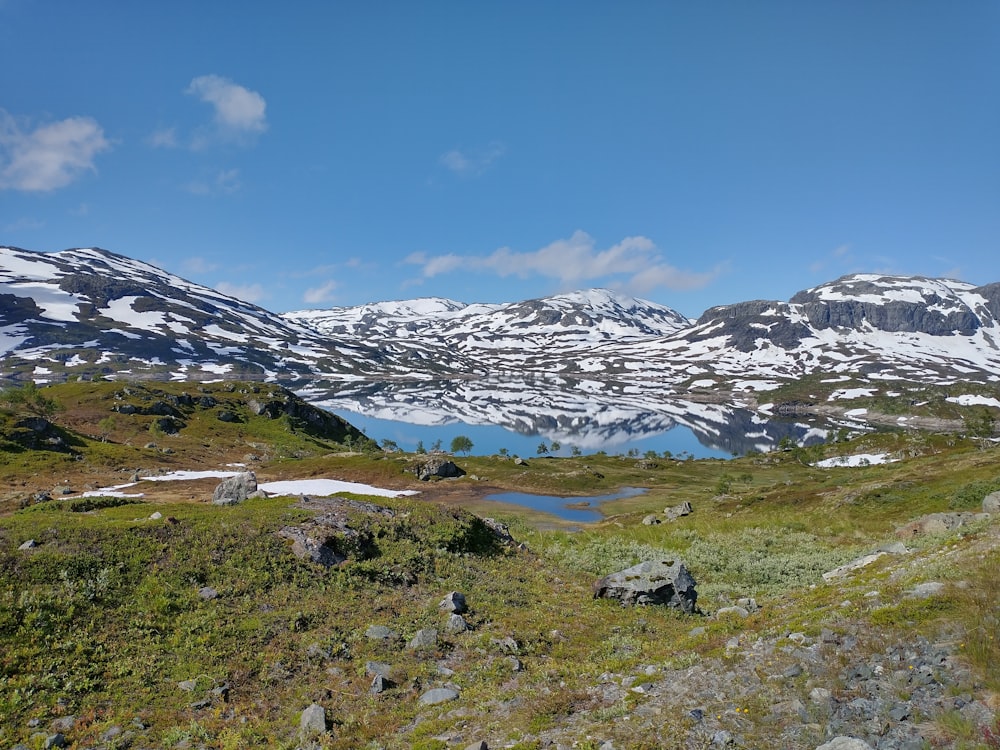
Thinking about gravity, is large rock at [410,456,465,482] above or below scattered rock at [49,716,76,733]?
below

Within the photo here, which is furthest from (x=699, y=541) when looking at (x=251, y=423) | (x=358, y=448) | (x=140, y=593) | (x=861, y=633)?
(x=251, y=423)

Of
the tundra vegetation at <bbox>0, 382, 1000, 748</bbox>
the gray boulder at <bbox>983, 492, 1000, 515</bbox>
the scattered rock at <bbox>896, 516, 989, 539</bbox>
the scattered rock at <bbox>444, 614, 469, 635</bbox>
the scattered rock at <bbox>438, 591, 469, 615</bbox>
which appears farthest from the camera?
the gray boulder at <bbox>983, 492, 1000, 515</bbox>

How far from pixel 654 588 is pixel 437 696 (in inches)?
454

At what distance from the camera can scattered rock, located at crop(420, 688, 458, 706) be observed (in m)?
13.7

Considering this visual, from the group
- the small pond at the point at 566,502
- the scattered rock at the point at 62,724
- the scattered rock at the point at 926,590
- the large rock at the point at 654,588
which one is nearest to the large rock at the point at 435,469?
the small pond at the point at 566,502

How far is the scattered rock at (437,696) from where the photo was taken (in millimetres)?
13734

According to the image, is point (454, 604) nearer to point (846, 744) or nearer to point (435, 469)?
point (846, 744)

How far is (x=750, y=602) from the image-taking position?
21.8 meters

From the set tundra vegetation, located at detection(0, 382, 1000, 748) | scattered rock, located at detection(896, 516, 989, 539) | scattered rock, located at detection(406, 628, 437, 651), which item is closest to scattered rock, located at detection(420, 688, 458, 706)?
tundra vegetation, located at detection(0, 382, 1000, 748)

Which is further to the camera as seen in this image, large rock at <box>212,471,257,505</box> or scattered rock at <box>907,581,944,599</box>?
large rock at <box>212,471,257,505</box>

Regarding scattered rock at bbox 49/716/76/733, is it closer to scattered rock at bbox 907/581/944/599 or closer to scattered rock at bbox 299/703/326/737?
scattered rock at bbox 299/703/326/737

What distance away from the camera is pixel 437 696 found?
13961 millimetres

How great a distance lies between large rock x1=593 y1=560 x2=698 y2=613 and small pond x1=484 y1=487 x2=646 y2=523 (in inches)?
2328

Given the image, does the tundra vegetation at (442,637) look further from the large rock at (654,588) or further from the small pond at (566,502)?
the small pond at (566,502)
